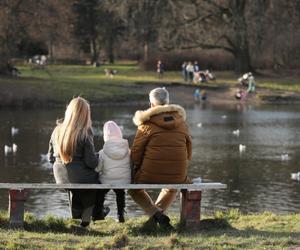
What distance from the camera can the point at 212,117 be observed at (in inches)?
1479

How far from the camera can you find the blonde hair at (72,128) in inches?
341

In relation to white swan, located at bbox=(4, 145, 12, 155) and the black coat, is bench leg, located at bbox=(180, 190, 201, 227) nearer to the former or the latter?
the black coat

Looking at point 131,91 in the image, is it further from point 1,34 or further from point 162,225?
point 162,225

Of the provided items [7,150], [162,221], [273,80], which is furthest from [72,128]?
[273,80]

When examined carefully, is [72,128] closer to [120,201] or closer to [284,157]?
[120,201]

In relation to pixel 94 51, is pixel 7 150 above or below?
below

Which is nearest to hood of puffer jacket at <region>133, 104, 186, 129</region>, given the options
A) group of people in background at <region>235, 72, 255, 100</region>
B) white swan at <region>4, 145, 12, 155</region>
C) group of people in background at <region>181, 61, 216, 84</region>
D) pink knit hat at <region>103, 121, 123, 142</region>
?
pink knit hat at <region>103, 121, 123, 142</region>

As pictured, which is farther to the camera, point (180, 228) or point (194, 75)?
point (194, 75)

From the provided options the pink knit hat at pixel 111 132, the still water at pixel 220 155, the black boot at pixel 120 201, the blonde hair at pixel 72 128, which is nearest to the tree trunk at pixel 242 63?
the still water at pixel 220 155

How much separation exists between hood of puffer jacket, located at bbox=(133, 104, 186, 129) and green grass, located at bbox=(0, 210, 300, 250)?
120 centimetres

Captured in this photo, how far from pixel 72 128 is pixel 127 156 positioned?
0.78 meters

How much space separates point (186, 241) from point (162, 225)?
1086mm

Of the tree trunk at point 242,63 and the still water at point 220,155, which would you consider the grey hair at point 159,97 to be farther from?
the tree trunk at point 242,63

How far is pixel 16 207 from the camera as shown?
8.51 m
